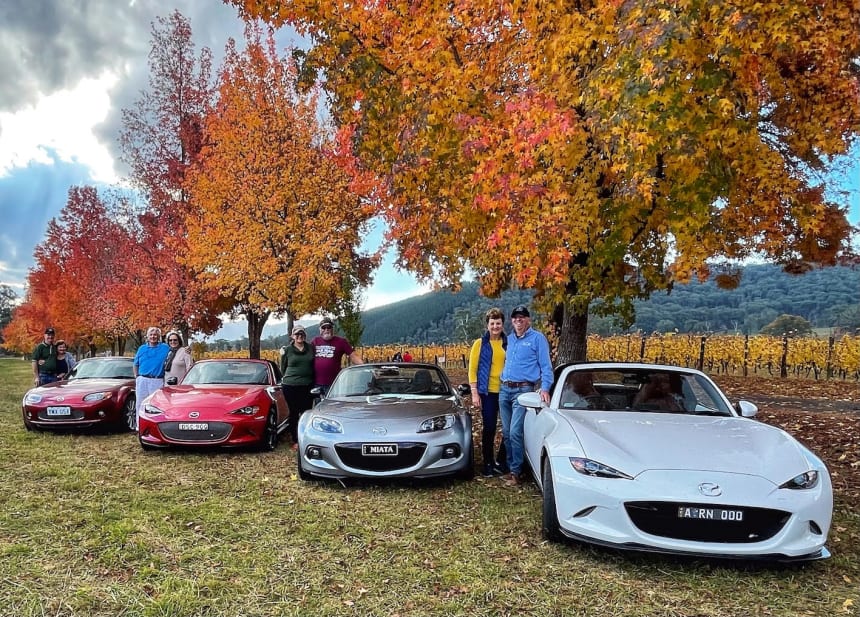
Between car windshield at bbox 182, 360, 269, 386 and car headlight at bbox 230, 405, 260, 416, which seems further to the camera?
car windshield at bbox 182, 360, 269, 386

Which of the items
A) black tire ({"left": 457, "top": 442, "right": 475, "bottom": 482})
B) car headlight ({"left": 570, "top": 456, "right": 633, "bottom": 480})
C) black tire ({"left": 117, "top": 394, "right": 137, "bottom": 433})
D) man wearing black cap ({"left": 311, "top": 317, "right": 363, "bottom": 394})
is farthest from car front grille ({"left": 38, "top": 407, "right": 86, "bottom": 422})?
car headlight ({"left": 570, "top": 456, "right": 633, "bottom": 480})

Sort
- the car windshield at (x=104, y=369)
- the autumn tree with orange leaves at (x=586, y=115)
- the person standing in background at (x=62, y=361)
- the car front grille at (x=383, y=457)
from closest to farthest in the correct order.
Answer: the autumn tree with orange leaves at (x=586, y=115) → the car front grille at (x=383, y=457) → the car windshield at (x=104, y=369) → the person standing in background at (x=62, y=361)

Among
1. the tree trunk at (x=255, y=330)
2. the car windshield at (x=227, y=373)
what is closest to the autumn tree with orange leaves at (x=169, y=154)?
the tree trunk at (x=255, y=330)

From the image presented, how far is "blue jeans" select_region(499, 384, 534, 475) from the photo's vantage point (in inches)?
240

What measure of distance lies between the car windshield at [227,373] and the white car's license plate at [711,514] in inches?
272

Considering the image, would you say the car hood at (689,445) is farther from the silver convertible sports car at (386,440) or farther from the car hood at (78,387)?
the car hood at (78,387)

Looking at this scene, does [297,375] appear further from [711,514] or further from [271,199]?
[271,199]

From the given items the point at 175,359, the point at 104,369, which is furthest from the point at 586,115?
the point at 104,369

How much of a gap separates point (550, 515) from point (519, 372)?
2.08 m

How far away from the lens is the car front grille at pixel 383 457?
226 inches

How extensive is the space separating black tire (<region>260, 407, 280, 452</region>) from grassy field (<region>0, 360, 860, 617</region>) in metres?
2.03

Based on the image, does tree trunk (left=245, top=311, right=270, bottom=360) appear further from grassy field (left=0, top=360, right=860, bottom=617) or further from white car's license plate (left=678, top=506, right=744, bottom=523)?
white car's license plate (left=678, top=506, right=744, bottom=523)

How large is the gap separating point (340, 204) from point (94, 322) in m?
15.8

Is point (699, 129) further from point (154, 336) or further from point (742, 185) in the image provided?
point (154, 336)
